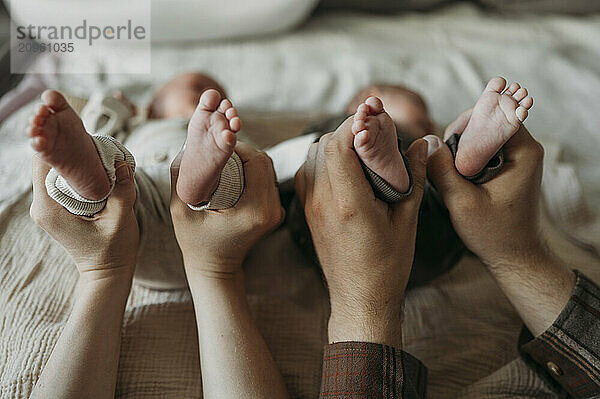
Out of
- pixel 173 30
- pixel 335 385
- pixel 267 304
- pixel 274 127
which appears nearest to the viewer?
pixel 335 385

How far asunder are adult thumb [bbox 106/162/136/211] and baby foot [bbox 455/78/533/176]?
16.5 inches

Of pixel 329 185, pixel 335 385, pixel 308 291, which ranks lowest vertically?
pixel 308 291

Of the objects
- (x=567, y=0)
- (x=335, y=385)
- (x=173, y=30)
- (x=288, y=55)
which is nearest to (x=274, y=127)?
(x=288, y=55)

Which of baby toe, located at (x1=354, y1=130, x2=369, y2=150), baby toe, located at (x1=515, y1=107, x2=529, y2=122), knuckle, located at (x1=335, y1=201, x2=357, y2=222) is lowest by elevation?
knuckle, located at (x1=335, y1=201, x2=357, y2=222)

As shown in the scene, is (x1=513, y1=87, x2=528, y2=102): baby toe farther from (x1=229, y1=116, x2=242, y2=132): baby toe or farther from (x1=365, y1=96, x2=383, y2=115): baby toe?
(x1=229, y1=116, x2=242, y2=132): baby toe

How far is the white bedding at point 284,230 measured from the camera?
30.1 inches

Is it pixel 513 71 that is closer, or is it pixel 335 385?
pixel 335 385

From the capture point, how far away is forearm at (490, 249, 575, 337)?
2.39 feet

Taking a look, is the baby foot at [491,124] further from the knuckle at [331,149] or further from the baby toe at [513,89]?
the knuckle at [331,149]

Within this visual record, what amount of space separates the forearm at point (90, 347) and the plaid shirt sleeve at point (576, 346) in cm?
53

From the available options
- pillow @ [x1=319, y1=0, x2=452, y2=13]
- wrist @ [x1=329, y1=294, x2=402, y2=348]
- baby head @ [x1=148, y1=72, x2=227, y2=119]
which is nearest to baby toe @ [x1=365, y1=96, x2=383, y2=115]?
wrist @ [x1=329, y1=294, x2=402, y2=348]

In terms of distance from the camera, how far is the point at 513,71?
1.32m

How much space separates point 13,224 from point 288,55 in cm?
74

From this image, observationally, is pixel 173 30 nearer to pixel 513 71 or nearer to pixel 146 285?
pixel 146 285
